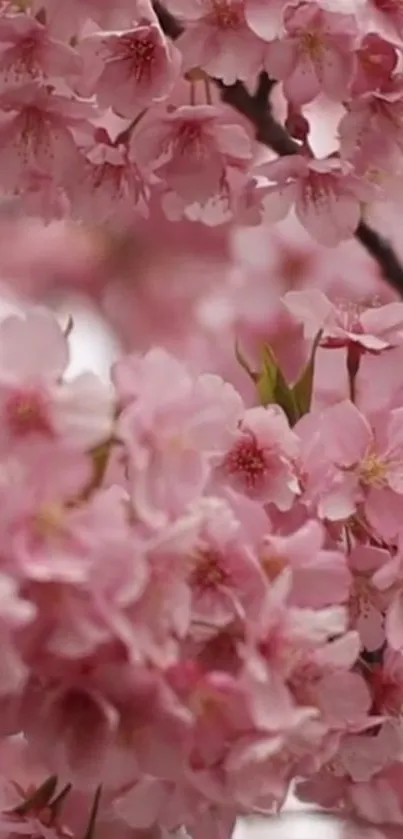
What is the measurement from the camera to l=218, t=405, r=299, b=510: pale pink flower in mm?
570

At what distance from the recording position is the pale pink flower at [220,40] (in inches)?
24.8

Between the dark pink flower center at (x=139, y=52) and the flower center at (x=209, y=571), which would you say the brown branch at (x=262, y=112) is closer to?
the dark pink flower center at (x=139, y=52)

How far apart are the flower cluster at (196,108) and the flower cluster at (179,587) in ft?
0.53

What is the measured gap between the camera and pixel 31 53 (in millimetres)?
648

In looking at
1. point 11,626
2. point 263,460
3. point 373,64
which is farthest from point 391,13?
point 11,626

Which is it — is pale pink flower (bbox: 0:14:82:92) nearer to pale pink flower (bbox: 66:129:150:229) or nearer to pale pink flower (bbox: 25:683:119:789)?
pale pink flower (bbox: 66:129:150:229)

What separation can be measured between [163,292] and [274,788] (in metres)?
1.14

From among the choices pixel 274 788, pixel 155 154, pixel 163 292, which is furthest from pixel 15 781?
pixel 163 292

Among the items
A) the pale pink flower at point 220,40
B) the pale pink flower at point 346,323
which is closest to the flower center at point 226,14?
the pale pink flower at point 220,40

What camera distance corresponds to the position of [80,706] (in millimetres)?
493

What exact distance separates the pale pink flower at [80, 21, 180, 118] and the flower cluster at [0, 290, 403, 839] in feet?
0.56

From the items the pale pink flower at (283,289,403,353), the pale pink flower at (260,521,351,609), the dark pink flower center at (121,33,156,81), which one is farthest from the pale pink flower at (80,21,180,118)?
the pale pink flower at (260,521,351,609)

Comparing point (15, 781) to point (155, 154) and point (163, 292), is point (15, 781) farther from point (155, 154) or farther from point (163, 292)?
point (163, 292)

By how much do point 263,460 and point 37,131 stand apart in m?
0.22
